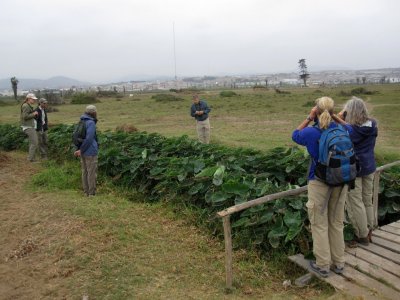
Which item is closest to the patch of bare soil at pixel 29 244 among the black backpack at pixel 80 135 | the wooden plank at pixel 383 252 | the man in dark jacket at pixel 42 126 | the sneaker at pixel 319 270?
the black backpack at pixel 80 135

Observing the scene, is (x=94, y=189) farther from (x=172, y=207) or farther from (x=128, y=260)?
(x=128, y=260)

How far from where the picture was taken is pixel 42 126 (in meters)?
10.5

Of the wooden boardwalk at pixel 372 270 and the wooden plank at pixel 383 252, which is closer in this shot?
the wooden boardwalk at pixel 372 270

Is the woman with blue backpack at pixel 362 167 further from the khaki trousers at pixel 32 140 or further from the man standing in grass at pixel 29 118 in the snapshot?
the khaki trousers at pixel 32 140

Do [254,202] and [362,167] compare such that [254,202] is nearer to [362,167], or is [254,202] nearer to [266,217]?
[266,217]

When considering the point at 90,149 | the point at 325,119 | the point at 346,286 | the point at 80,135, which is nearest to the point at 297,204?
the point at 346,286

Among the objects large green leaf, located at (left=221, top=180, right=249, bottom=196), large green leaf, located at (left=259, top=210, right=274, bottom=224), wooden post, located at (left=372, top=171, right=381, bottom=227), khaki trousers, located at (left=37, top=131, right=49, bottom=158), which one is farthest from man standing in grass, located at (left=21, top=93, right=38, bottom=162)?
wooden post, located at (left=372, top=171, right=381, bottom=227)

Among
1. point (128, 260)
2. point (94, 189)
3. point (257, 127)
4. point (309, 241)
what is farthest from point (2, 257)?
point (257, 127)

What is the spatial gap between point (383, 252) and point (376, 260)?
26 cm

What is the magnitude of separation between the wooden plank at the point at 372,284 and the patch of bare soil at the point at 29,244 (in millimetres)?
2968

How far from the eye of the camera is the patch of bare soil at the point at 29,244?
4.27 metres

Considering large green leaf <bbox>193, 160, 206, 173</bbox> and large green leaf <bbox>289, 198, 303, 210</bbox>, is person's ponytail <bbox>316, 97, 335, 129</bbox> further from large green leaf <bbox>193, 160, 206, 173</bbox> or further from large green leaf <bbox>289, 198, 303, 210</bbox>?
large green leaf <bbox>193, 160, 206, 173</bbox>

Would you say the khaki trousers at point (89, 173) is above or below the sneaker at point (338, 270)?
above

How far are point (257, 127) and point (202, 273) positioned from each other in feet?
45.6
